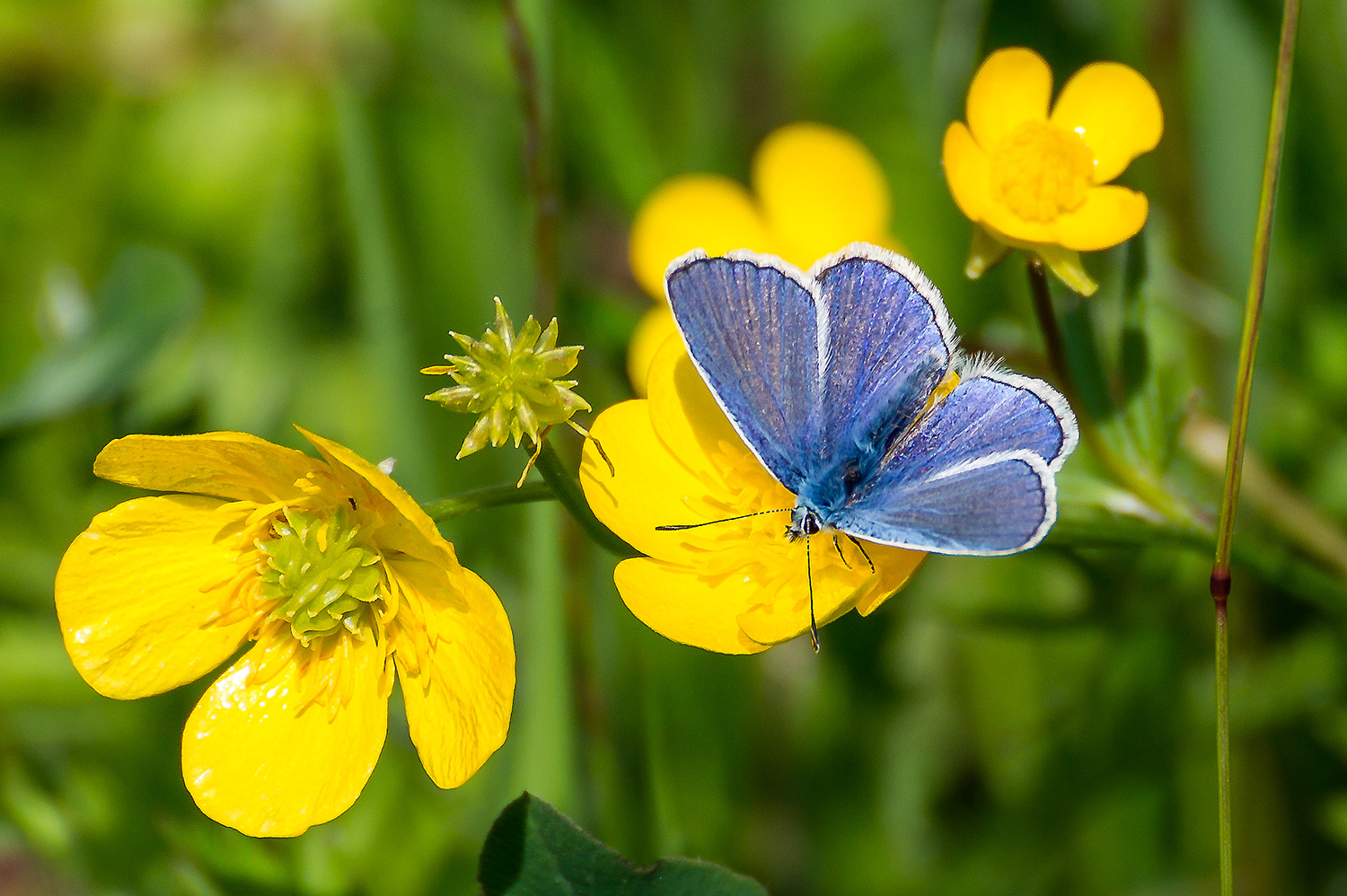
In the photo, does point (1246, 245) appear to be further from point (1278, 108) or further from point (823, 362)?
point (823, 362)

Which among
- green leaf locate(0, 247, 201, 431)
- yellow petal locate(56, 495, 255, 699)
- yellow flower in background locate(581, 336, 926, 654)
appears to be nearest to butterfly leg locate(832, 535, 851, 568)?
yellow flower in background locate(581, 336, 926, 654)

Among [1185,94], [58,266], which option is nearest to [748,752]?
[1185,94]

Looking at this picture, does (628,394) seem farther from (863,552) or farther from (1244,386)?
(1244,386)

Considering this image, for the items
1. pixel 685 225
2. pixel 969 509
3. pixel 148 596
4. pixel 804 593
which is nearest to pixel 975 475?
pixel 969 509

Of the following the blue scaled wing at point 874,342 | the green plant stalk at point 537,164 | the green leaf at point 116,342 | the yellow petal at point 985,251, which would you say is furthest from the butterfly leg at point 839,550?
the green leaf at point 116,342

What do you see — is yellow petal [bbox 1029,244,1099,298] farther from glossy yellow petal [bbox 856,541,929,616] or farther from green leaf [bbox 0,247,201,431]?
green leaf [bbox 0,247,201,431]

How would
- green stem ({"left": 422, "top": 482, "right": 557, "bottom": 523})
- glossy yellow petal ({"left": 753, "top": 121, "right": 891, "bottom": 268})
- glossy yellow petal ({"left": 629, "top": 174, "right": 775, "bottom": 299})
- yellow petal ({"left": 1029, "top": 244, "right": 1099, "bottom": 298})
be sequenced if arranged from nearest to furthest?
green stem ({"left": 422, "top": 482, "right": 557, "bottom": 523}) → yellow petal ({"left": 1029, "top": 244, "right": 1099, "bottom": 298}) → glossy yellow petal ({"left": 629, "top": 174, "right": 775, "bottom": 299}) → glossy yellow petal ({"left": 753, "top": 121, "right": 891, "bottom": 268})
